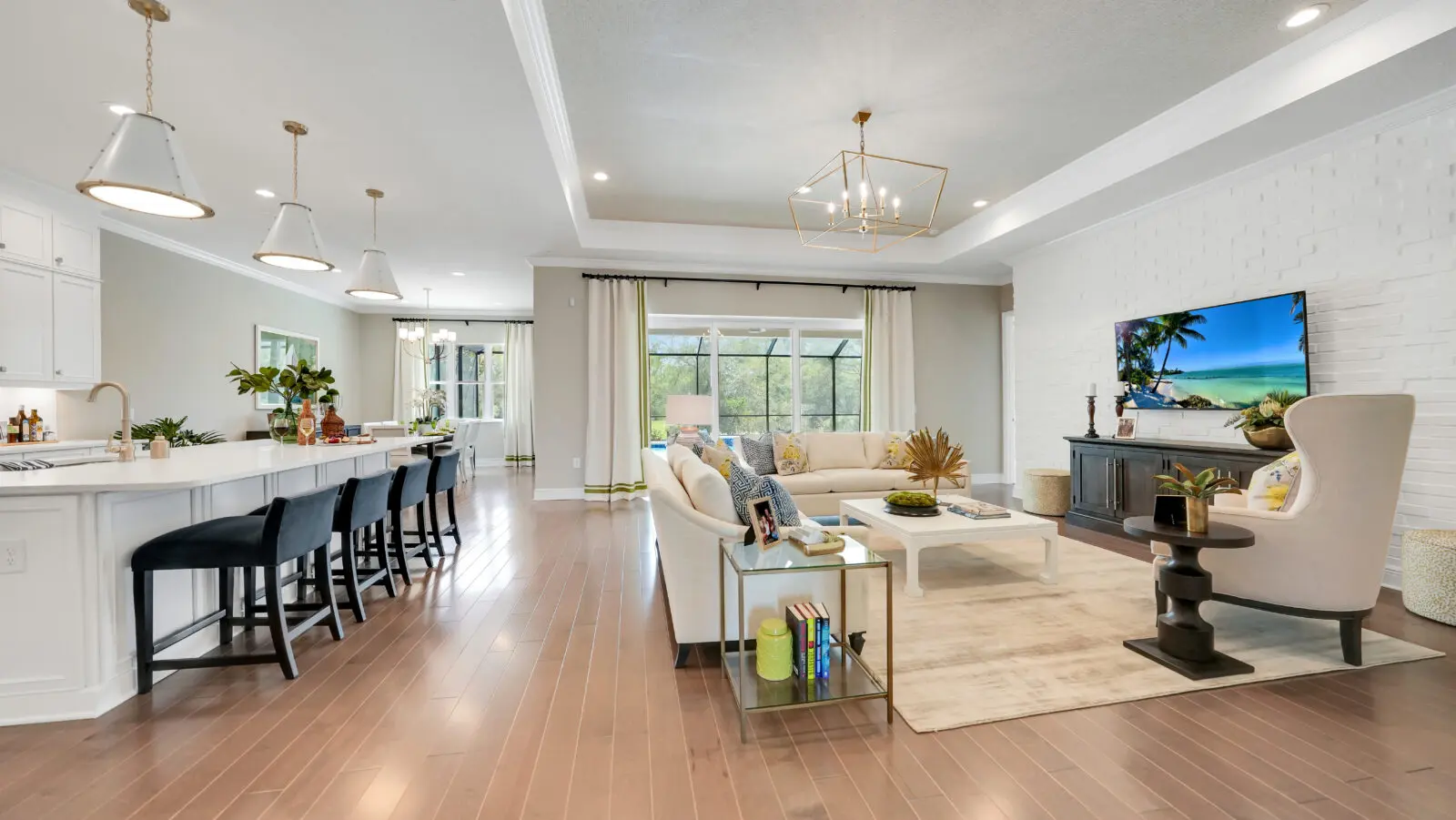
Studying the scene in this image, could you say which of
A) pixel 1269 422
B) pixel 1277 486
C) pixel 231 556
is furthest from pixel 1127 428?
pixel 231 556

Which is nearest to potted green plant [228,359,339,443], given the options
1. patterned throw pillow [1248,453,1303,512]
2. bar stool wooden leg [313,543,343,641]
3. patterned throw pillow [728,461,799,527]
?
bar stool wooden leg [313,543,343,641]

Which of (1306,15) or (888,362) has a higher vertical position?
(1306,15)

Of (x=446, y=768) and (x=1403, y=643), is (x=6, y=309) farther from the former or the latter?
(x=1403, y=643)

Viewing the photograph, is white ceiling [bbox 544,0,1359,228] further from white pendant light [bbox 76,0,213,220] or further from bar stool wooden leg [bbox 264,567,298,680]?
bar stool wooden leg [bbox 264,567,298,680]

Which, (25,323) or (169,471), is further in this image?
(25,323)

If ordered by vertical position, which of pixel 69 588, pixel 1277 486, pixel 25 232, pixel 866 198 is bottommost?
pixel 69 588

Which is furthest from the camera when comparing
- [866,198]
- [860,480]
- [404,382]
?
[404,382]

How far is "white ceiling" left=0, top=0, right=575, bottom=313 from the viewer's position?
2.46m

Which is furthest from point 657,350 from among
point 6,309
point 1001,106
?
point 6,309

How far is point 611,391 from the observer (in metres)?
6.52

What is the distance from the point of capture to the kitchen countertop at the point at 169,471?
6.42 ft

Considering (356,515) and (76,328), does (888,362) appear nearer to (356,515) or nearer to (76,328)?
(356,515)

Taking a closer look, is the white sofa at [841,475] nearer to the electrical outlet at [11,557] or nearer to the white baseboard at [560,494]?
the white baseboard at [560,494]

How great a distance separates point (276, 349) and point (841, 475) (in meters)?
7.30
